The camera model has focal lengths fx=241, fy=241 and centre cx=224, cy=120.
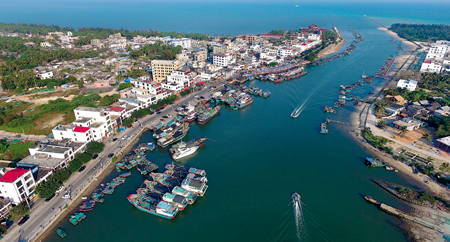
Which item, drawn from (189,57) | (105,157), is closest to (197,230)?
(105,157)

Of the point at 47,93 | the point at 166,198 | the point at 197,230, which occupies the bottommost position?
the point at 197,230

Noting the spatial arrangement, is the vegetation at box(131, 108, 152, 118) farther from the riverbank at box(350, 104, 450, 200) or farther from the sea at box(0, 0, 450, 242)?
the riverbank at box(350, 104, 450, 200)

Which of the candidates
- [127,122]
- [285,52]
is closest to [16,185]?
[127,122]

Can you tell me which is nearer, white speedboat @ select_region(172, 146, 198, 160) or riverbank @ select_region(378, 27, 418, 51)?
white speedboat @ select_region(172, 146, 198, 160)

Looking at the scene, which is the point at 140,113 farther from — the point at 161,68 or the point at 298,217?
the point at 298,217

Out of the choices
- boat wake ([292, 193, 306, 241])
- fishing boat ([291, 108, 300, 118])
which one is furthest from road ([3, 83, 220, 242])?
fishing boat ([291, 108, 300, 118])

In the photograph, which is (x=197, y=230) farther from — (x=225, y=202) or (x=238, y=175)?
(x=238, y=175)

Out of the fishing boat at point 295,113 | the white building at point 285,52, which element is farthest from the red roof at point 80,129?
the white building at point 285,52
